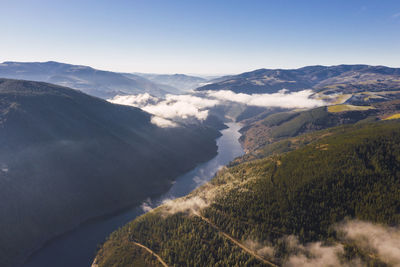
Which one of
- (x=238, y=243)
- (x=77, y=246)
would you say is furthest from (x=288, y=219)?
(x=77, y=246)

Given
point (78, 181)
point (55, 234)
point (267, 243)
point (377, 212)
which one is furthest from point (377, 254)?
point (78, 181)

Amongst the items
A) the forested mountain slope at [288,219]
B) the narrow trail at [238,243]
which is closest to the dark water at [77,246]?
the forested mountain slope at [288,219]

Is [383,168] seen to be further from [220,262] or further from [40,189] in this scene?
[40,189]

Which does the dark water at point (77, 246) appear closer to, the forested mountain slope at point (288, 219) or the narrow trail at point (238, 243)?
the forested mountain slope at point (288, 219)

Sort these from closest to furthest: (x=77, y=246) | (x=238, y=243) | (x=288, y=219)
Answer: (x=238, y=243) → (x=288, y=219) → (x=77, y=246)

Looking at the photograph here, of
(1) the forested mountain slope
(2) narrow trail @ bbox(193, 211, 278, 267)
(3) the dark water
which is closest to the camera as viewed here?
(2) narrow trail @ bbox(193, 211, 278, 267)

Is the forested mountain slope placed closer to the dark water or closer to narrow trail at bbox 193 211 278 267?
narrow trail at bbox 193 211 278 267

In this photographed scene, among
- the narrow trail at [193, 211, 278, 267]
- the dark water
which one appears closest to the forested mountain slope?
the narrow trail at [193, 211, 278, 267]

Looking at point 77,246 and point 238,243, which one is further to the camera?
point 77,246

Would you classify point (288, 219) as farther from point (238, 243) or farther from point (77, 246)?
point (77, 246)

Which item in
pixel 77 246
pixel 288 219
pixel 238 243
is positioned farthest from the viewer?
pixel 77 246
